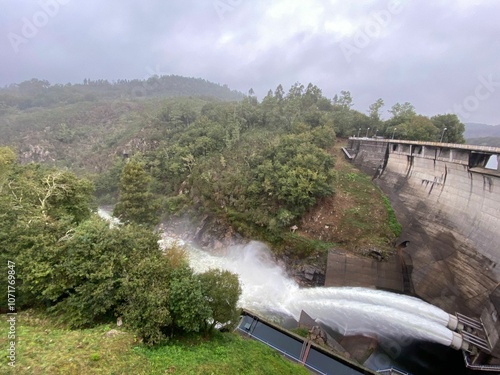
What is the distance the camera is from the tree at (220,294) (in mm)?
13648

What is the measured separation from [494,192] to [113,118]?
110 metres

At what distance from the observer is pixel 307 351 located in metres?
16.5

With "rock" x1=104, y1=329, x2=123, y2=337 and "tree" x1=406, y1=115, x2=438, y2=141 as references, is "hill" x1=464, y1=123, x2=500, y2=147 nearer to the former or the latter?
"tree" x1=406, y1=115, x2=438, y2=141

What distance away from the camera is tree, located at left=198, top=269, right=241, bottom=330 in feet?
44.8

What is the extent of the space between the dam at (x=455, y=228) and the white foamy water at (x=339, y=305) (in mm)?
1984

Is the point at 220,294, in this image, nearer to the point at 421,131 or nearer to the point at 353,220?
the point at 353,220

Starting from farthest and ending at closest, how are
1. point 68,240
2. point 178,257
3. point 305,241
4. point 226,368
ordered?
point 305,241 → point 178,257 → point 68,240 → point 226,368

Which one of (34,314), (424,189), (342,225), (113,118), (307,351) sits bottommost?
(307,351)

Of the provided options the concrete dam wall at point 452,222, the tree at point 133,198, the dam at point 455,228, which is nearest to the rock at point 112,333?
the tree at point 133,198

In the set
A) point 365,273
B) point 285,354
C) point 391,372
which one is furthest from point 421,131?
point 285,354

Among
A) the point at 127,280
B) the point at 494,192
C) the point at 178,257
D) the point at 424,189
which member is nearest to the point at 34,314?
the point at 127,280

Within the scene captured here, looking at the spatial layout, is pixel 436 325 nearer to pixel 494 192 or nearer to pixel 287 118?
pixel 494 192

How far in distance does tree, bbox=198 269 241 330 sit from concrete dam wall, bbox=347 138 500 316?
1655 centimetres

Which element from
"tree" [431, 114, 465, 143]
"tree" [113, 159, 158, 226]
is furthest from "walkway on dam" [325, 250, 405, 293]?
"tree" [431, 114, 465, 143]
